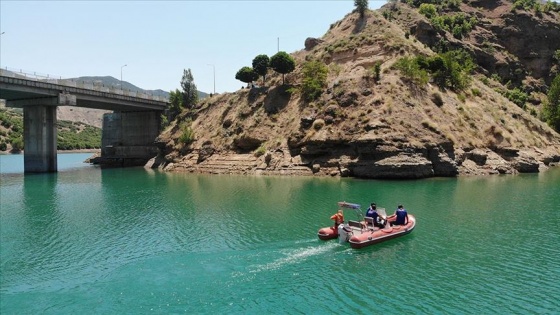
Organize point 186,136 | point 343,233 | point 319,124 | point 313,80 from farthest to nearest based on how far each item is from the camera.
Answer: point 186,136 → point 313,80 → point 319,124 → point 343,233

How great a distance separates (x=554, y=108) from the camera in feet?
341

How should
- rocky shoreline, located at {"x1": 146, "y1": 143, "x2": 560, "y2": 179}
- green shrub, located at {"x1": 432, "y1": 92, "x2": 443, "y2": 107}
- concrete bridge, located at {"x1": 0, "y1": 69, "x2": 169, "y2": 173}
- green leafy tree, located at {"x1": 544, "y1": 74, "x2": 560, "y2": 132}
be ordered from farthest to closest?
1. green leafy tree, located at {"x1": 544, "y1": 74, "x2": 560, "y2": 132}
2. concrete bridge, located at {"x1": 0, "y1": 69, "x2": 169, "y2": 173}
3. green shrub, located at {"x1": 432, "y1": 92, "x2": 443, "y2": 107}
4. rocky shoreline, located at {"x1": 146, "y1": 143, "x2": 560, "y2": 179}

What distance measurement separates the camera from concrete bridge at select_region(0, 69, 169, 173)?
262 ft

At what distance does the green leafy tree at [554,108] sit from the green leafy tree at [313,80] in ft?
189

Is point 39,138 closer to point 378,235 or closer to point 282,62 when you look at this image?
point 282,62

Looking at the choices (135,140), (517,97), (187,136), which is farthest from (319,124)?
(517,97)

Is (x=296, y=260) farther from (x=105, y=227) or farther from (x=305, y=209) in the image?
(x=105, y=227)

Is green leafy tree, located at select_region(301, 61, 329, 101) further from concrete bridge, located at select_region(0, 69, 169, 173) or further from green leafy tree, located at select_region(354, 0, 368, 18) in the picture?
concrete bridge, located at select_region(0, 69, 169, 173)

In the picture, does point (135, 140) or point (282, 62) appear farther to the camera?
point (135, 140)

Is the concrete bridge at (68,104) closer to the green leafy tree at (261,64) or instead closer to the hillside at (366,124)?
the hillside at (366,124)

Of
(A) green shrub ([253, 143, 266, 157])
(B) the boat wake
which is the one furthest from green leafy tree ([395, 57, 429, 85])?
(B) the boat wake

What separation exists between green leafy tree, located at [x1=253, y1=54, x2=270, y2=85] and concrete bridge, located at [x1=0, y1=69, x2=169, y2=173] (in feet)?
93.5

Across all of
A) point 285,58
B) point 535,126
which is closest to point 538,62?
point 535,126

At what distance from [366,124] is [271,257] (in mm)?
45510
